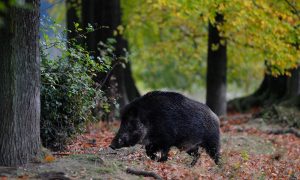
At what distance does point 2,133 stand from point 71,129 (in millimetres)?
2797

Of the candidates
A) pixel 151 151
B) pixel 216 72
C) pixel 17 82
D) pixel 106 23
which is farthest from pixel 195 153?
pixel 216 72

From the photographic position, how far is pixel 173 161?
12.8 meters

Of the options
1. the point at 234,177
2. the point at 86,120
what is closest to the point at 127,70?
the point at 86,120

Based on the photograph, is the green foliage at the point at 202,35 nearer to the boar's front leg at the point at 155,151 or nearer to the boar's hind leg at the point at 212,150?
the boar's hind leg at the point at 212,150

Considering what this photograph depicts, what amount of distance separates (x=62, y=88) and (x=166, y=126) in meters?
2.06

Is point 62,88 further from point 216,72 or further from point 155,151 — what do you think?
point 216,72

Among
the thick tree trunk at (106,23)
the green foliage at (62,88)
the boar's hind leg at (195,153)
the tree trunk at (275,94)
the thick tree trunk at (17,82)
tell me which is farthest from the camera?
the tree trunk at (275,94)

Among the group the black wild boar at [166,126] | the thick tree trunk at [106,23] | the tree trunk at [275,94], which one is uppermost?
the thick tree trunk at [106,23]

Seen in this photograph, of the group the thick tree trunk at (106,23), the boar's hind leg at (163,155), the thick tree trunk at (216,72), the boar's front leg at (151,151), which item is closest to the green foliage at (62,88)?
the boar's front leg at (151,151)

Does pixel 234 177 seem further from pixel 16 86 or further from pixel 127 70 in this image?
pixel 127 70

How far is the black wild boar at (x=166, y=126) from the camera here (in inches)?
485

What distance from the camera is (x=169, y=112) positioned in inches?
495

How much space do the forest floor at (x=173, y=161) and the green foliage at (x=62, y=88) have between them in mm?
501

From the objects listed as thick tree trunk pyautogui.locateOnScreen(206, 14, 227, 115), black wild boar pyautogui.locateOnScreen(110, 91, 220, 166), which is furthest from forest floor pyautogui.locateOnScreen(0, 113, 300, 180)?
thick tree trunk pyautogui.locateOnScreen(206, 14, 227, 115)
